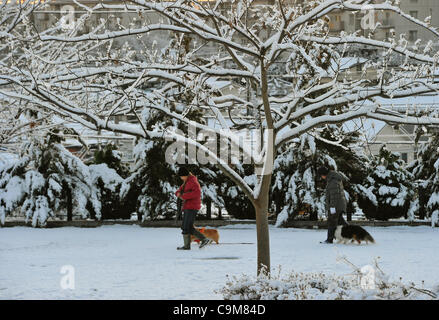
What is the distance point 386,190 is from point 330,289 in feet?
49.5

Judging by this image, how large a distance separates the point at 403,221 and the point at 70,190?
33.3 ft

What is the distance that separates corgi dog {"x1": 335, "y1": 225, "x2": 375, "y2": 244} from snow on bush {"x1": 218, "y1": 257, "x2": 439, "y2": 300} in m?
7.99

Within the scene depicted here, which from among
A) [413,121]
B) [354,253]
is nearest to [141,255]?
[354,253]

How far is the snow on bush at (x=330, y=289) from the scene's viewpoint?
→ 5.96 meters

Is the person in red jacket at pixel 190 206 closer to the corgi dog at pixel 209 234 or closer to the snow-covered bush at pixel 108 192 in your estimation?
the corgi dog at pixel 209 234

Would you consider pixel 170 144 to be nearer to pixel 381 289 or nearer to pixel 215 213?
pixel 215 213

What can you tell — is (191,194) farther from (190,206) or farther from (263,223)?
(263,223)

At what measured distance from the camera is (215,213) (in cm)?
2255

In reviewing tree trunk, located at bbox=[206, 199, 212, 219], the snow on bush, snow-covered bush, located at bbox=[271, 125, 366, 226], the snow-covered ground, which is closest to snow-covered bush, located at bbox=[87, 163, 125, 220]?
tree trunk, located at bbox=[206, 199, 212, 219]

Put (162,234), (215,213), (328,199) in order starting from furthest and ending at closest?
1. (215,213)
2. (162,234)
3. (328,199)

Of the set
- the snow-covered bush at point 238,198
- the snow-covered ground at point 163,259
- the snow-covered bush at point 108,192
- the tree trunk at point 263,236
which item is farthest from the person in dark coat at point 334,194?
the snow-covered bush at point 108,192

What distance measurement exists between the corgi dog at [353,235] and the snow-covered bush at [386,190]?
5775 millimetres

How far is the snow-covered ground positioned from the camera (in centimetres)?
882

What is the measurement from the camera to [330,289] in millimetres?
6168
